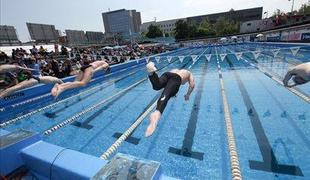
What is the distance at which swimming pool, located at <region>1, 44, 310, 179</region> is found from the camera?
3691mm

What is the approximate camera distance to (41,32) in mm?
59344

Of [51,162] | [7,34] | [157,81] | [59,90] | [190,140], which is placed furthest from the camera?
[7,34]

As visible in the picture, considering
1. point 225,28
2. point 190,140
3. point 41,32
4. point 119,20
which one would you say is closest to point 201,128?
point 190,140

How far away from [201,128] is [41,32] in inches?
2618

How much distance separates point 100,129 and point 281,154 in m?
4.19

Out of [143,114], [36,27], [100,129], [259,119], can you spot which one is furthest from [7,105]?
[36,27]

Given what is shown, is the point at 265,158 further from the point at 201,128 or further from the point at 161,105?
the point at 161,105

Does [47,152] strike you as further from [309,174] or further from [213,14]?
[213,14]

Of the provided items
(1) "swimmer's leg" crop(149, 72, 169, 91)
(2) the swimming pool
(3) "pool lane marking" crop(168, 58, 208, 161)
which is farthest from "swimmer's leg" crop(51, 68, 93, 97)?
(3) "pool lane marking" crop(168, 58, 208, 161)

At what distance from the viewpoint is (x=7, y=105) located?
291 inches

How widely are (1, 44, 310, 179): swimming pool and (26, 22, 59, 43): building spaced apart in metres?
51.3

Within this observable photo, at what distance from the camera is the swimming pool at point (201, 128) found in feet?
12.1

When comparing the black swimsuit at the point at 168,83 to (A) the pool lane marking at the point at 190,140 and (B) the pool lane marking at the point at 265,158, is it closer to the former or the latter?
(A) the pool lane marking at the point at 190,140

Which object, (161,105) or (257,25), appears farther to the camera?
(257,25)
